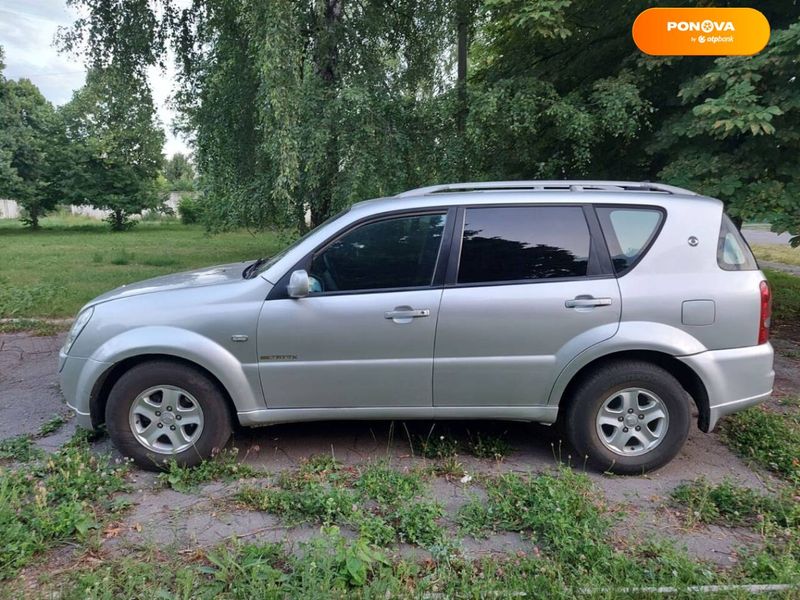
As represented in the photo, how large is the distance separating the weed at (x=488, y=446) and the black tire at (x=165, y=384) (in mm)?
1746

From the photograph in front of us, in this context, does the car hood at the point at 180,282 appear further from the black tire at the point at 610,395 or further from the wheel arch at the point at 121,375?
the black tire at the point at 610,395

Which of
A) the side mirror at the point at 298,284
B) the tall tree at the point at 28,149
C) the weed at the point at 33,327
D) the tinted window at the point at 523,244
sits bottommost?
the weed at the point at 33,327

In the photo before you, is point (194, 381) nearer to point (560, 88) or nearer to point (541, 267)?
point (541, 267)

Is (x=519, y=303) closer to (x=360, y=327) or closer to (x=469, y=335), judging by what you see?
(x=469, y=335)

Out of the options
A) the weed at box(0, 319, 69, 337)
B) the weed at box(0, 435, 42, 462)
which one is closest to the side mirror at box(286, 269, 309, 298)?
the weed at box(0, 435, 42, 462)

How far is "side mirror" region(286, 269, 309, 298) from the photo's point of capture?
3.46 m

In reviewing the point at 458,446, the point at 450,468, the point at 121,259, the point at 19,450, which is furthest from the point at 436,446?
the point at 121,259

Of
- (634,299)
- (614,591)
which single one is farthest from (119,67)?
(614,591)

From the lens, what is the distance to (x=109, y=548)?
9.12ft

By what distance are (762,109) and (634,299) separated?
353 centimetres

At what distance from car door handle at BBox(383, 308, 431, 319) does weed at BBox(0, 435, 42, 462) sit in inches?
104

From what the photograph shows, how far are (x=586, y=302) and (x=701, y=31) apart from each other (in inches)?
203

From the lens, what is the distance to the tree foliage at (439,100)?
6250 mm

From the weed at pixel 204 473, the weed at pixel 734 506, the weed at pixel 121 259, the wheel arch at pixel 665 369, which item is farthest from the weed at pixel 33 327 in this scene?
the weed at pixel 734 506
